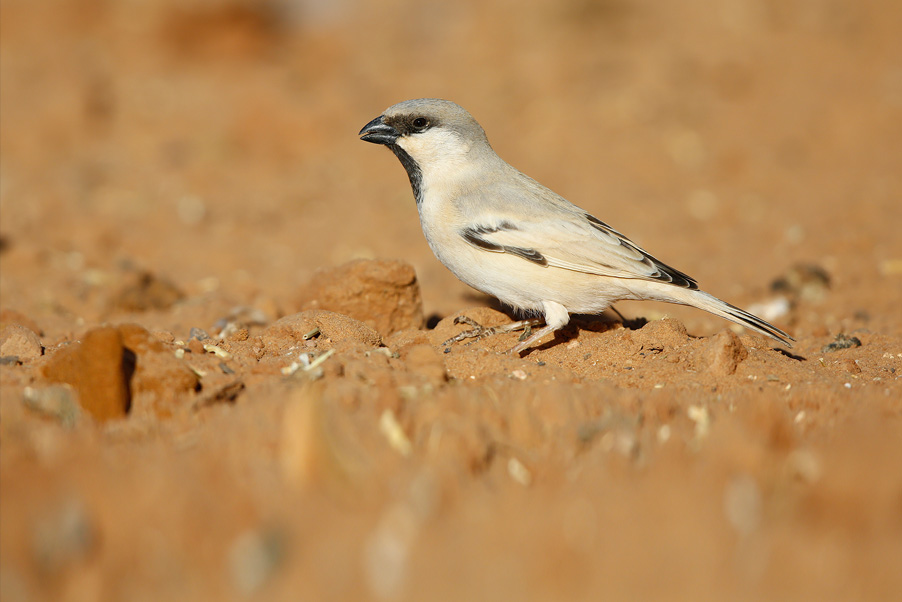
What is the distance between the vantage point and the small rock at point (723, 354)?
4254mm

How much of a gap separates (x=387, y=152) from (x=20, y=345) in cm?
891

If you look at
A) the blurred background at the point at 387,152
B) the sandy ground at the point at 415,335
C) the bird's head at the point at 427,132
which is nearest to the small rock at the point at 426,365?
the sandy ground at the point at 415,335

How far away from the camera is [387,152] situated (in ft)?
41.3

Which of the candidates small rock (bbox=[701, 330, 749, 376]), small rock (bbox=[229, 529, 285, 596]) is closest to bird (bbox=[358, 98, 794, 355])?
small rock (bbox=[701, 330, 749, 376])

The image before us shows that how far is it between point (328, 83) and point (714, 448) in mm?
11546

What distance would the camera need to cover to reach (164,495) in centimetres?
252

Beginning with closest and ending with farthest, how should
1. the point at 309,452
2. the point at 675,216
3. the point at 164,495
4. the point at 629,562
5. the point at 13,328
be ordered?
1. the point at 629,562
2. the point at 164,495
3. the point at 309,452
4. the point at 13,328
5. the point at 675,216

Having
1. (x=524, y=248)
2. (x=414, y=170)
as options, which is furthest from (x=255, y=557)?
(x=414, y=170)

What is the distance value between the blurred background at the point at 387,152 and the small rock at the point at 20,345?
82.4 inches

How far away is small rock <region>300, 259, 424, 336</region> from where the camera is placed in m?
5.24

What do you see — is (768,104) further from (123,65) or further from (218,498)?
(218,498)

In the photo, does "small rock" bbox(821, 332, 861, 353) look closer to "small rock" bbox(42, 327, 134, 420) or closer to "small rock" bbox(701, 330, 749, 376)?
"small rock" bbox(701, 330, 749, 376)

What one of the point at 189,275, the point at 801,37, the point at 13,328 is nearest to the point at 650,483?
the point at 13,328

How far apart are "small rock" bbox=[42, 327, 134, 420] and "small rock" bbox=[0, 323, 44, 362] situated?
0.88 m
